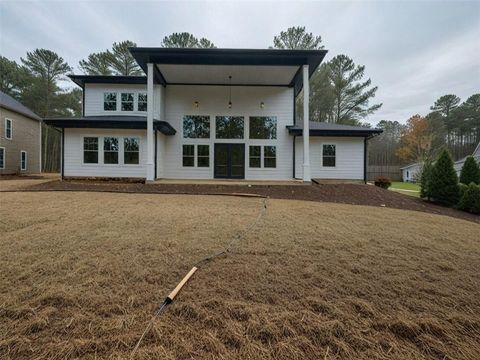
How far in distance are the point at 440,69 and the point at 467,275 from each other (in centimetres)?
3521

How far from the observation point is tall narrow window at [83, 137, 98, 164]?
12.3 meters

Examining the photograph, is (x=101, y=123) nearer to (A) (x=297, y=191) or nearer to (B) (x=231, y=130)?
(B) (x=231, y=130)

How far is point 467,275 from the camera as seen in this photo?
272cm

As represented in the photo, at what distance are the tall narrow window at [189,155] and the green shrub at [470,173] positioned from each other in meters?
12.9

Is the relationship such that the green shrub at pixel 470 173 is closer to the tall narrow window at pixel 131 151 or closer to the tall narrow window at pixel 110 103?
the tall narrow window at pixel 131 151

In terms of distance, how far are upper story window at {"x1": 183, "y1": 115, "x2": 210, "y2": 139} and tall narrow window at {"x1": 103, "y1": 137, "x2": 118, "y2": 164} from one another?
11.7ft

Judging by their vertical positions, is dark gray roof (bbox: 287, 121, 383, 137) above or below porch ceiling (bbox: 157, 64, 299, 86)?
below

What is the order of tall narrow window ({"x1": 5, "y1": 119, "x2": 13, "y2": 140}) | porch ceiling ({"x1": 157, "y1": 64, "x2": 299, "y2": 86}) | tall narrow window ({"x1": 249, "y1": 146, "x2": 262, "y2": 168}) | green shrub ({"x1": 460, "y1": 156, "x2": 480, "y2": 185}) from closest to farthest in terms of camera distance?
green shrub ({"x1": 460, "y1": 156, "x2": 480, "y2": 185}), porch ceiling ({"x1": 157, "y1": 64, "x2": 299, "y2": 86}), tall narrow window ({"x1": 249, "y1": 146, "x2": 262, "y2": 168}), tall narrow window ({"x1": 5, "y1": 119, "x2": 13, "y2": 140})

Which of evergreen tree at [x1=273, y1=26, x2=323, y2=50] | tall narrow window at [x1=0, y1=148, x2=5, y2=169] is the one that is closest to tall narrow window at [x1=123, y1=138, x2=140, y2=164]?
tall narrow window at [x1=0, y1=148, x2=5, y2=169]

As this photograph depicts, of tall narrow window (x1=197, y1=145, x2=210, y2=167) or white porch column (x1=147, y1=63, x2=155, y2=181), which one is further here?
tall narrow window (x1=197, y1=145, x2=210, y2=167)

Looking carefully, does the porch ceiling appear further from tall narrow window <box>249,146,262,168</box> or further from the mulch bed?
the mulch bed

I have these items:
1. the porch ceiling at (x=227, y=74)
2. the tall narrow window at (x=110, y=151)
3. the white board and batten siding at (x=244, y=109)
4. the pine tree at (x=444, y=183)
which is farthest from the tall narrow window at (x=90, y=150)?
the pine tree at (x=444, y=183)

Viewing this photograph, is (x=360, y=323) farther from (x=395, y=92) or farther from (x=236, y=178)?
(x=395, y=92)

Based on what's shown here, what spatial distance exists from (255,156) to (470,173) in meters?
9.79
